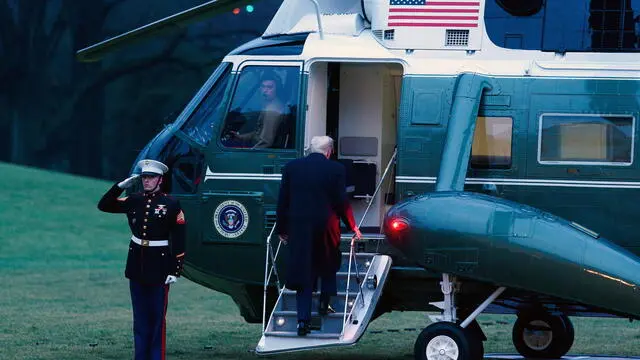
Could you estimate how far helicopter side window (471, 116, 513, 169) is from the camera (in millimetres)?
11727

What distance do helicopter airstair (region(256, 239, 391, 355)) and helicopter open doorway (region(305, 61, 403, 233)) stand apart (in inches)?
33.9

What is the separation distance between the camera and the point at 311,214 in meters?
11.0

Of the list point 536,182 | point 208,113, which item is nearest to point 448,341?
point 536,182

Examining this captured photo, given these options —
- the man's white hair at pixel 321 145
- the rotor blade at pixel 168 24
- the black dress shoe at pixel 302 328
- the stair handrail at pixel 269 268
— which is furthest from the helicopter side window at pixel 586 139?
the rotor blade at pixel 168 24

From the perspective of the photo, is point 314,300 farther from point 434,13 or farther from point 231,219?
point 434,13

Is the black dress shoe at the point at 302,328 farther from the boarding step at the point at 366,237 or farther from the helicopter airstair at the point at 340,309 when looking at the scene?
the boarding step at the point at 366,237

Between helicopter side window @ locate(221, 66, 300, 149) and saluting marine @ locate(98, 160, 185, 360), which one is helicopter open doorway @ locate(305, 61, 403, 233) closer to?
helicopter side window @ locate(221, 66, 300, 149)

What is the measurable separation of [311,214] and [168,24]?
2722mm

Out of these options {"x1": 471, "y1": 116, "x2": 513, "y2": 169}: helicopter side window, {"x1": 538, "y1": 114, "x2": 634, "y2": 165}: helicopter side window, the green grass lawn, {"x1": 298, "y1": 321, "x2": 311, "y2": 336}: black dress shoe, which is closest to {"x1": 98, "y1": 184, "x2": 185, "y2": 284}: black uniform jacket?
{"x1": 298, "y1": 321, "x2": 311, "y2": 336}: black dress shoe

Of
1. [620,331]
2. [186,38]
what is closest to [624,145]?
[620,331]

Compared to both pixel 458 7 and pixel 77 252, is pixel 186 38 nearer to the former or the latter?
pixel 77 252

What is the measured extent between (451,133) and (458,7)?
4.23 ft

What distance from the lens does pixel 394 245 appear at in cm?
1101

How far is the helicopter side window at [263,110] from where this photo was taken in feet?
39.8
